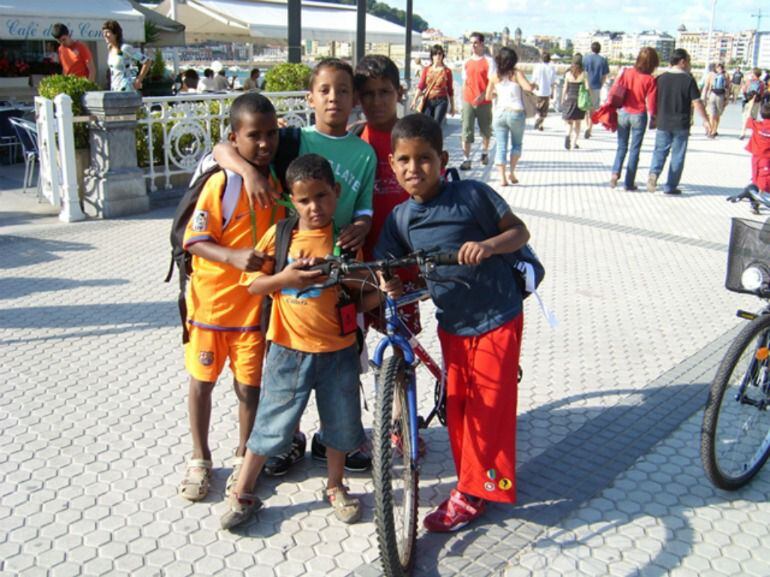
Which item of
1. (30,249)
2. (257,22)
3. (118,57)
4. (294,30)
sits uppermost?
(257,22)

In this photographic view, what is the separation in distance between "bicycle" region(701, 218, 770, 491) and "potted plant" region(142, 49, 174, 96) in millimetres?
13092

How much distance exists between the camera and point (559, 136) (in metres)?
18.7

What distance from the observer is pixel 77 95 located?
336 inches

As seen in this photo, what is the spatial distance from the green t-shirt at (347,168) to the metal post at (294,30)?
10.5m

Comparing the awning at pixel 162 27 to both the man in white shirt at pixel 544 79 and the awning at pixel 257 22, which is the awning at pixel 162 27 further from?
the man in white shirt at pixel 544 79

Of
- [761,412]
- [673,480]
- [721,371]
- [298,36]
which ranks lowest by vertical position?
[673,480]

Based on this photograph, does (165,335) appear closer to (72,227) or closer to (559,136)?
(72,227)

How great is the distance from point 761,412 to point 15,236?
692cm

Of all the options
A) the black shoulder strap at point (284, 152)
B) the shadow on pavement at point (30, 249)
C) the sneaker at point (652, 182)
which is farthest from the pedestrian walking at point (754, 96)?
the black shoulder strap at point (284, 152)

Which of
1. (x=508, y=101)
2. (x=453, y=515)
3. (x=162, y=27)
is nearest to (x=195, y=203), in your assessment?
(x=453, y=515)

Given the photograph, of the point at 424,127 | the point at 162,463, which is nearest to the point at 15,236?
the point at 162,463

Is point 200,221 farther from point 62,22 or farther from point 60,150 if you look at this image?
point 62,22

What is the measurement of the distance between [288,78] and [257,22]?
1101 cm

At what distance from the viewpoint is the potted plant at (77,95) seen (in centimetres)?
851
